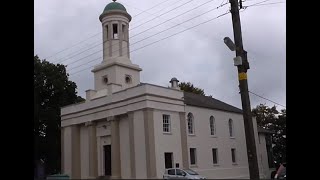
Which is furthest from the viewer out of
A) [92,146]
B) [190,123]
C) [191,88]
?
[191,88]

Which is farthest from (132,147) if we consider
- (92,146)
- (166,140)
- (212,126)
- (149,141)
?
(212,126)

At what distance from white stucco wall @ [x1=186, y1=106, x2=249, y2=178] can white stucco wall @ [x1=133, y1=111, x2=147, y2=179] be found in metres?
4.28

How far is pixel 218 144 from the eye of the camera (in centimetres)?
3409

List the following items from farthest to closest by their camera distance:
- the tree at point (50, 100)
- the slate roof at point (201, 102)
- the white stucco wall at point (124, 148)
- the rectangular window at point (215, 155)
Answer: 1. the rectangular window at point (215, 155)
2. the slate roof at point (201, 102)
3. the white stucco wall at point (124, 148)
4. the tree at point (50, 100)

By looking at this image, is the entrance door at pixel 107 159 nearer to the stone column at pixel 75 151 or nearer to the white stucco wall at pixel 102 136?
the white stucco wall at pixel 102 136

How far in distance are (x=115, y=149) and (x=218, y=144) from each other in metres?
9.11

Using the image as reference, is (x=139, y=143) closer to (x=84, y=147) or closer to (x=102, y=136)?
(x=102, y=136)

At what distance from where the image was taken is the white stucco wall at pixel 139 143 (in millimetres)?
27572

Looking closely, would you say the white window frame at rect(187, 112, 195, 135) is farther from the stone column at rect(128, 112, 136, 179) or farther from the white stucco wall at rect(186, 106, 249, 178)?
the stone column at rect(128, 112, 136, 179)

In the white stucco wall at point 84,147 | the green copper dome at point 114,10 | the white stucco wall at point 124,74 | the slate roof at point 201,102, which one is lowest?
the white stucco wall at point 84,147

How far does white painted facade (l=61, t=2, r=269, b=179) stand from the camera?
92.9 feet

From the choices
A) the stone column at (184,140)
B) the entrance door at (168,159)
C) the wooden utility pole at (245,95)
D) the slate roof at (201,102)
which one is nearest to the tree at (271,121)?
the slate roof at (201,102)

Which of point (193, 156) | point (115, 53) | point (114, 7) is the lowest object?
point (193, 156)
